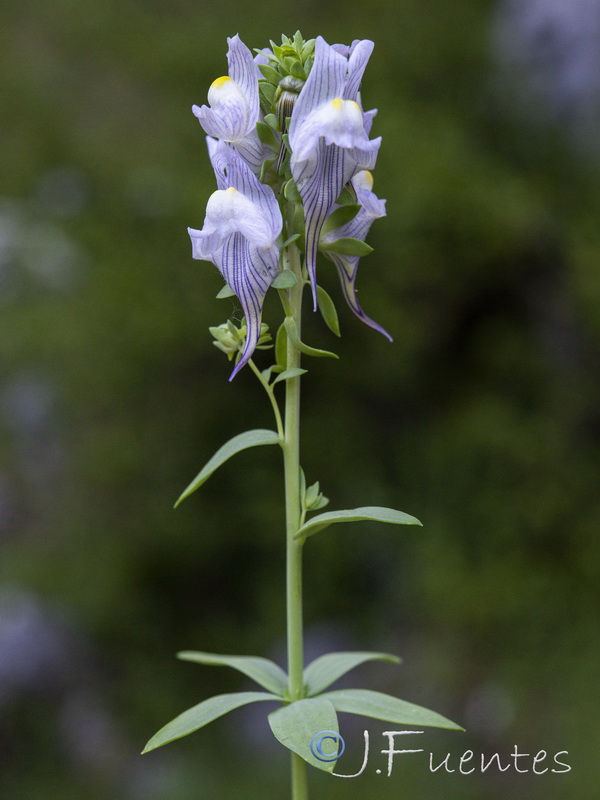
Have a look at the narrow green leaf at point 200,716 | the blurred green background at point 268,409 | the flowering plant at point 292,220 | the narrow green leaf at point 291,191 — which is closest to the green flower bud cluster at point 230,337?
the flowering plant at point 292,220

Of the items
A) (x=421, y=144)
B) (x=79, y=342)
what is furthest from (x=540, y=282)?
(x=79, y=342)


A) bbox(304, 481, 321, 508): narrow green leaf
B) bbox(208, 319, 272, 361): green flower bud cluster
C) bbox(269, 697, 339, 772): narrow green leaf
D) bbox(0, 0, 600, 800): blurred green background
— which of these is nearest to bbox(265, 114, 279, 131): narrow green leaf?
bbox(208, 319, 272, 361): green flower bud cluster

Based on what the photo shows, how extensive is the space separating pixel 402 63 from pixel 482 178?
276 mm

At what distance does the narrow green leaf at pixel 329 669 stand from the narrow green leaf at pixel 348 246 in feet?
1.04

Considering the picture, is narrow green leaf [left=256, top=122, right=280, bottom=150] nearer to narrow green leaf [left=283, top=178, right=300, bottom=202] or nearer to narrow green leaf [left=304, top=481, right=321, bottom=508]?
narrow green leaf [left=283, top=178, right=300, bottom=202]

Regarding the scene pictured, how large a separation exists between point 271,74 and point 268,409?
2.90ft

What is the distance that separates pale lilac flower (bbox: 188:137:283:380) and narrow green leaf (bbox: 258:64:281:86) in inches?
2.2

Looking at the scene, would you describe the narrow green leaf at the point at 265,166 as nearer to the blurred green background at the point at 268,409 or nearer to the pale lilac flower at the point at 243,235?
the pale lilac flower at the point at 243,235

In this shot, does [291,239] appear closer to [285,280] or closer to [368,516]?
[285,280]

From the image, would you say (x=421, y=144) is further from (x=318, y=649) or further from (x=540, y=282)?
(x=318, y=649)

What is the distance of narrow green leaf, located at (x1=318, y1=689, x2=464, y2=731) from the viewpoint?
0.49 metres

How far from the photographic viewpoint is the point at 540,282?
1405 mm

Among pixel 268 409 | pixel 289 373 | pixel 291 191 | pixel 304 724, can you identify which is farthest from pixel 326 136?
pixel 268 409

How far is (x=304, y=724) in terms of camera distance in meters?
0.46
